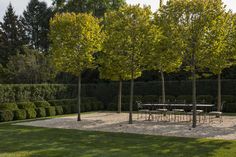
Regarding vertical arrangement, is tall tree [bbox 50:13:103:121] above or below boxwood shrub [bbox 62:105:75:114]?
above

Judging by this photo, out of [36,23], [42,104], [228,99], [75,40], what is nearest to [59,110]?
[42,104]

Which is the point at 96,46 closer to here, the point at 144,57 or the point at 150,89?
the point at 144,57

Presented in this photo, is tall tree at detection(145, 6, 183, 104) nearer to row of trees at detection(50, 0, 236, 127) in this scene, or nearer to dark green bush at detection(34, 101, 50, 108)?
row of trees at detection(50, 0, 236, 127)

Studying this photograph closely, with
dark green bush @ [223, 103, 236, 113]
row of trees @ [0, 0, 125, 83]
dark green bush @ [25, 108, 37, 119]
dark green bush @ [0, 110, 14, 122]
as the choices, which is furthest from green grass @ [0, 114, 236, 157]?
row of trees @ [0, 0, 125, 83]

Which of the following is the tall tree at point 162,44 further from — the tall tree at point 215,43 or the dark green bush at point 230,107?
the dark green bush at point 230,107

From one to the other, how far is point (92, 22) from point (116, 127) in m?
5.73

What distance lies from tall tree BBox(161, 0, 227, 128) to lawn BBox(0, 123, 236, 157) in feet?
13.0

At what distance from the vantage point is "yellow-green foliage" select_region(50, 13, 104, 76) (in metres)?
17.4

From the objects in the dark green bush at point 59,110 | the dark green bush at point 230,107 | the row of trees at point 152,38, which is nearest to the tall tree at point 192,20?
the row of trees at point 152,38

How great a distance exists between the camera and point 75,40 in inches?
684

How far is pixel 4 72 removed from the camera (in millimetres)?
33781

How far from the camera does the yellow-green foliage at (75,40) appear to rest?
57.2 ft

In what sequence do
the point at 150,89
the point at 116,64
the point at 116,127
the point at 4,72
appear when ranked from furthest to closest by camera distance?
the point at 4,72 → the point at 150,89 → the point at 116,64 → the point at 116,127

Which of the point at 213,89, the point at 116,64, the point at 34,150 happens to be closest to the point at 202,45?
the point at 116,64
